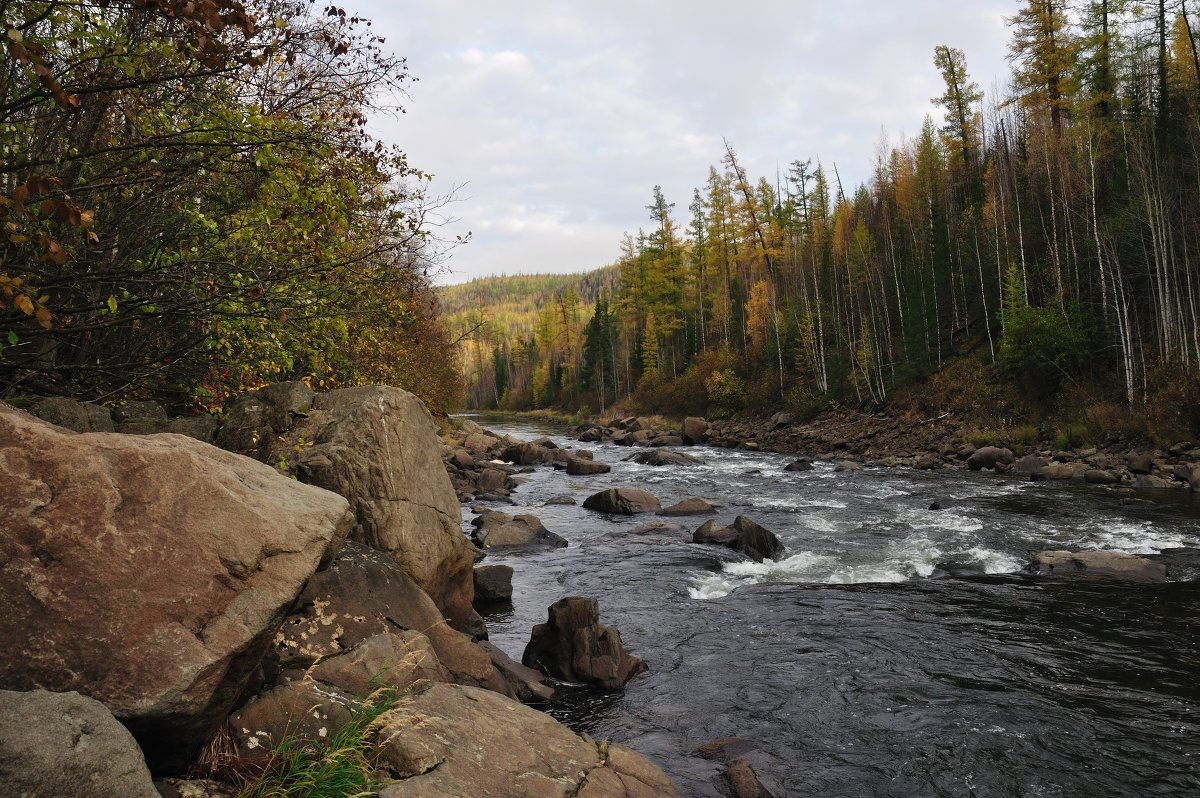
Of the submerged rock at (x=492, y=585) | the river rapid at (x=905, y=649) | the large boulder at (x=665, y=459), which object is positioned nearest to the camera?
the river rapid at (x=905, y=649)

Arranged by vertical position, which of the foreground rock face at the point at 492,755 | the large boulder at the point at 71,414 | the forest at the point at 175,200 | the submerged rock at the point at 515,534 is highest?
the forest at the point at 175,200

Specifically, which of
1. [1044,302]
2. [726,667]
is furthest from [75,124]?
[1044,302]

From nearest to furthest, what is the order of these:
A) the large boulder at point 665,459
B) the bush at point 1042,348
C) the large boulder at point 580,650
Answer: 1. the large boulder at point 580,650
2. the bush at point 1042,348
3. the large boulder at point 665,459

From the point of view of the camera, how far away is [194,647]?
3.39 meters

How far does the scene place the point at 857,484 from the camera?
74.5 feet

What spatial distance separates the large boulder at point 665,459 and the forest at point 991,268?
1405 cm

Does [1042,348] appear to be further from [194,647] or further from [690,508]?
[194,647]

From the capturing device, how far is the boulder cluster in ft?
10.1

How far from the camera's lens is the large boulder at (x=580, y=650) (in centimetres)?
775

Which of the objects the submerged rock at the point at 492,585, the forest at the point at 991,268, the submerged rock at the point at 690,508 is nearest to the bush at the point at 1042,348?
the forest at the point at 991,268

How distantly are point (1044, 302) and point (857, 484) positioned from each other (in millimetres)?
18143

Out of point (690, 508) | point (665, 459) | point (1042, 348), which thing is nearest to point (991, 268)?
point (1042, 348)

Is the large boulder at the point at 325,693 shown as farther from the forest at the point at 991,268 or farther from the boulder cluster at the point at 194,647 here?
the forest at the point at 991,268

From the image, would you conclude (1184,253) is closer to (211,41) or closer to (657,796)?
(657,796)
